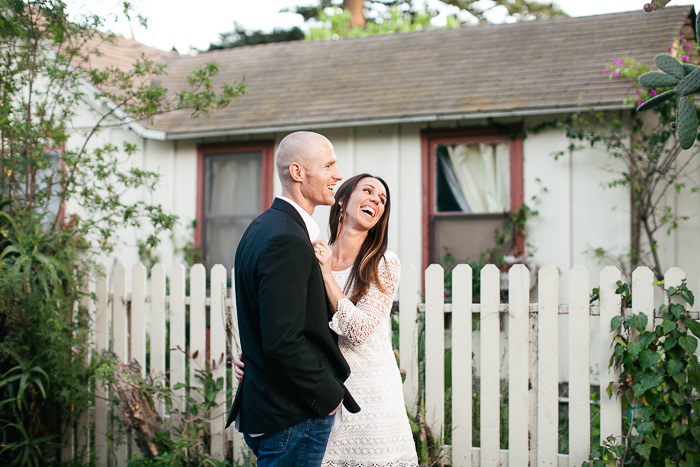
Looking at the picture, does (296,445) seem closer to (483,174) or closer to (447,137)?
(483,174)

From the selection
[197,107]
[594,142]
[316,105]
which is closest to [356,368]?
[197,107]

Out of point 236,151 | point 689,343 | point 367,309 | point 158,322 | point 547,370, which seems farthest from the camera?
point 236,151

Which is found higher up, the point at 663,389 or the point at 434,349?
the point at 434,349

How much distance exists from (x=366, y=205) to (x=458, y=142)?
14.7 feet

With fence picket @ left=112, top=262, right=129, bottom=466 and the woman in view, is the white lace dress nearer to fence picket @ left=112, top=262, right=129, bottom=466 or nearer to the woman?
the woman

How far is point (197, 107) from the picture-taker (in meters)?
5.28

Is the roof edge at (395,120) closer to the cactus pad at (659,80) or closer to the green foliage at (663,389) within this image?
the cactus pad at (659,80)

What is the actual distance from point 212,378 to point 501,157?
13.7ft

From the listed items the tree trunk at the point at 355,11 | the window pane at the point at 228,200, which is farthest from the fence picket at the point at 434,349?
the tree trunk at the point at 355,11

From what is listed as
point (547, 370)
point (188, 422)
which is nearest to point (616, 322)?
point (547, 370)

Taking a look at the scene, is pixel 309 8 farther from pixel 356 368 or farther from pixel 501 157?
pixel 356 368

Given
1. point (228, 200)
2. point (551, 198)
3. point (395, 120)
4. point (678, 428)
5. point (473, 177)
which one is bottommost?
point (678, 428)

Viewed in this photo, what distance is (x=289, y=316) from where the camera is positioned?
225cm

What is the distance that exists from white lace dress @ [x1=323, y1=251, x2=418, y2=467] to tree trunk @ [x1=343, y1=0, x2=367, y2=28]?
71.2 ft
